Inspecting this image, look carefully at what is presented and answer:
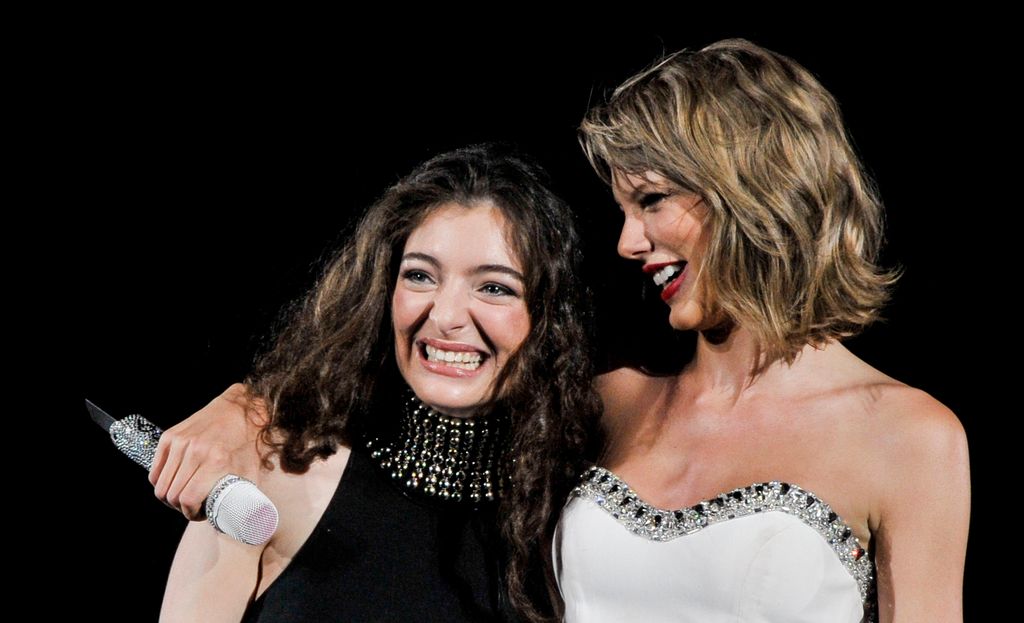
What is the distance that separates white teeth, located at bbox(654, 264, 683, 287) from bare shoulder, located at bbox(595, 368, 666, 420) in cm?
25

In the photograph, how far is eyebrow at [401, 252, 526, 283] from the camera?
1.94m

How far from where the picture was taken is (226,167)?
2355mm

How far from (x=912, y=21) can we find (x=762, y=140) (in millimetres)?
546

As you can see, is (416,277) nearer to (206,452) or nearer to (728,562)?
(206,452)

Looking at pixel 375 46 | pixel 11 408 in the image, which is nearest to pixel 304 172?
pixel 375 46

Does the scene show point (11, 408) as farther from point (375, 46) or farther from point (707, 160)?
point (707, 160)

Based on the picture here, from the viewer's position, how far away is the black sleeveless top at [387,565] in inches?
73.5

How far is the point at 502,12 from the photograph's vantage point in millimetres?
2336

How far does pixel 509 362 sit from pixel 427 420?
0.18m

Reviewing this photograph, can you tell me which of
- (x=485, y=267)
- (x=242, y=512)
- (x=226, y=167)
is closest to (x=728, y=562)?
(x=485, y=267)

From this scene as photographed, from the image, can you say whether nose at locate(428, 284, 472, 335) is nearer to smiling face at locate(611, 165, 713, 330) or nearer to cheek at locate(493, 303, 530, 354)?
cheek at locate(493, 303, 530, 354)

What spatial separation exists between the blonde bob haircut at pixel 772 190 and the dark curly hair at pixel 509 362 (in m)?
0.25

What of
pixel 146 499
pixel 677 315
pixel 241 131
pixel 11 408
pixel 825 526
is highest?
pixel 241 131

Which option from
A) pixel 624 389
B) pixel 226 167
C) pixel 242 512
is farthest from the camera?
pixel 226 167
